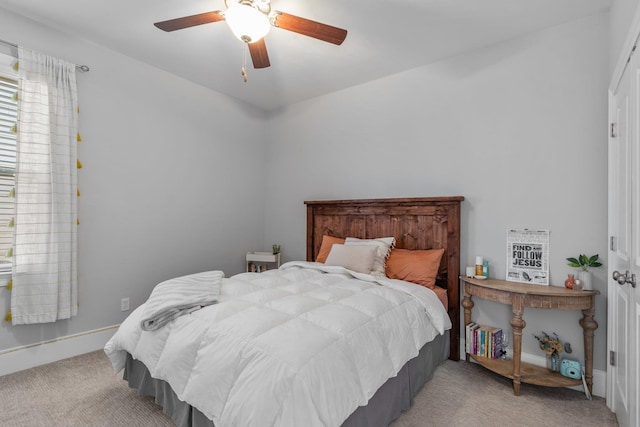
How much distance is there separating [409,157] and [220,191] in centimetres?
228

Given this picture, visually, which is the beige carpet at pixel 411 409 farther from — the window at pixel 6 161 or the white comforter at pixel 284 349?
the window at pixel 6 161

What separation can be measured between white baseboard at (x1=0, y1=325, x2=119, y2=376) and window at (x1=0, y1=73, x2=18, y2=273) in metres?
0.65

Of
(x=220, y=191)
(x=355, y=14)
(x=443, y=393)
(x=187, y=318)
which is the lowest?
(x=443, y=393)

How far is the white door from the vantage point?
5.14ft

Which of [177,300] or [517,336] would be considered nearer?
[177,300]

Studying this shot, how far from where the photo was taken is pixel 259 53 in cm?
224

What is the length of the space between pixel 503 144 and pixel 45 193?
379 centimetres

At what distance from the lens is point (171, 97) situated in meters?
3.52

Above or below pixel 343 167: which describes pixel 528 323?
below

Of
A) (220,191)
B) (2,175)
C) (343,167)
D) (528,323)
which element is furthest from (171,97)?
(528,323)

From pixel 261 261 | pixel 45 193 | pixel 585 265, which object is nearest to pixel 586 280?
pixel 585 265

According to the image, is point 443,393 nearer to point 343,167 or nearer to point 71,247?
point 343,167

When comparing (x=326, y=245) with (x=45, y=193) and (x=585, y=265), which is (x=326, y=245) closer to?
(x=585, y=265)

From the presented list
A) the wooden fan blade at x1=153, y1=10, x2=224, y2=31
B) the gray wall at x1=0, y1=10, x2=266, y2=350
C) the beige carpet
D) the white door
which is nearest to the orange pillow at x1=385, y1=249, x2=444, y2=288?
the beige carpet
